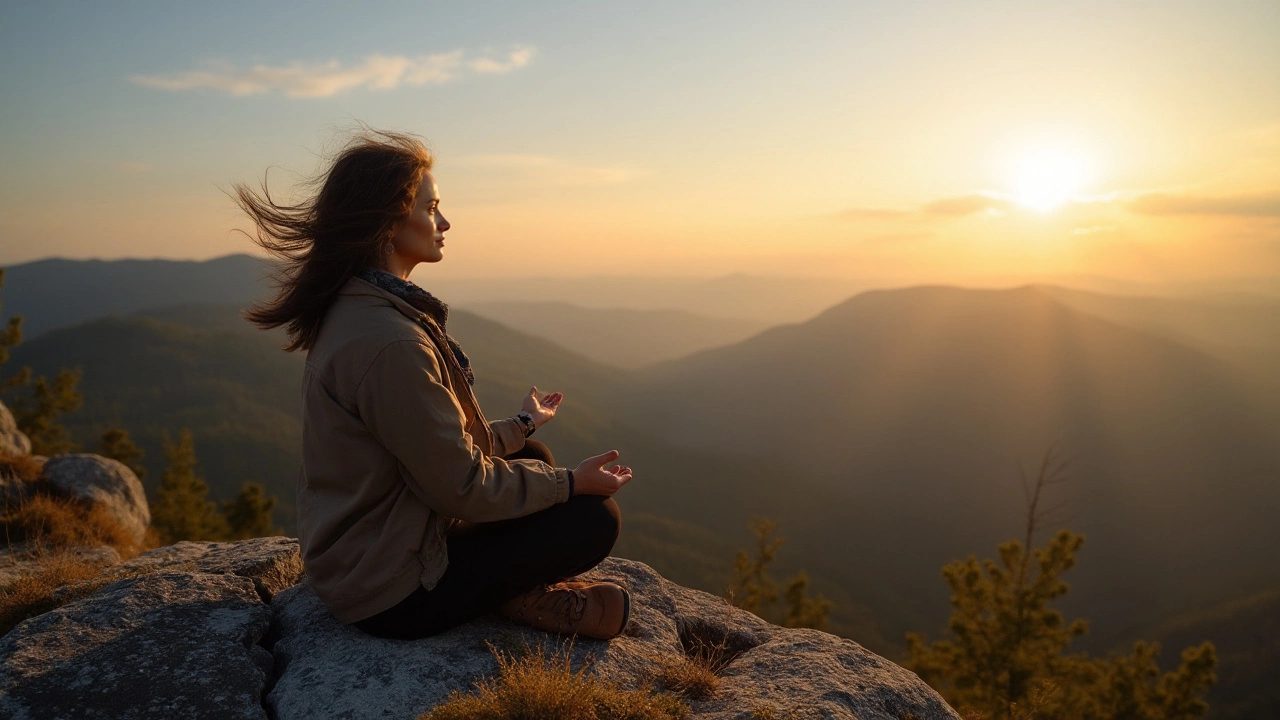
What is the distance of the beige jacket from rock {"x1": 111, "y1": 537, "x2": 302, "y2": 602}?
2.05m

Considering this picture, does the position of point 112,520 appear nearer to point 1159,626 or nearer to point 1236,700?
point 1236,700

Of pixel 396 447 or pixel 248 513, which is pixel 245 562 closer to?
pixel 396 447

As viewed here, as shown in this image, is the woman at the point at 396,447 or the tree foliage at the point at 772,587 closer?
the woman at the point at 396,447

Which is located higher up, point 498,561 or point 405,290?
point 405,290

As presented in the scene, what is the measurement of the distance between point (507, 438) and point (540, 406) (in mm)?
556

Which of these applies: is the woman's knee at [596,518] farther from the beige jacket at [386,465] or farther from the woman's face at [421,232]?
the woman's face at [421,232]

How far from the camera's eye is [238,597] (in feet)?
17.5

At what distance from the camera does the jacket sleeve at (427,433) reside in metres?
3.70

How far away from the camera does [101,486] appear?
1339 centimetres

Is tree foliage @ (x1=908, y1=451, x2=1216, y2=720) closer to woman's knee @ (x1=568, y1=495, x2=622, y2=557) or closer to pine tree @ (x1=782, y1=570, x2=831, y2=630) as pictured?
pine tree @ (x1=782, y1=570, x2=831, y2=630)

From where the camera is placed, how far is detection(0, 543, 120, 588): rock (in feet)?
24.1

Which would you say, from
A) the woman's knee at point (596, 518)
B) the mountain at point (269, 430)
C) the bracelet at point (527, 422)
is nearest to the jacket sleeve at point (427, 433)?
the woman's knee at point (596, 518)

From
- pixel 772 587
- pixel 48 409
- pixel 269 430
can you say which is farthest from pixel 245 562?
pixel 269 430

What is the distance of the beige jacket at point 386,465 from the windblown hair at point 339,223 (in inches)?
7.3
